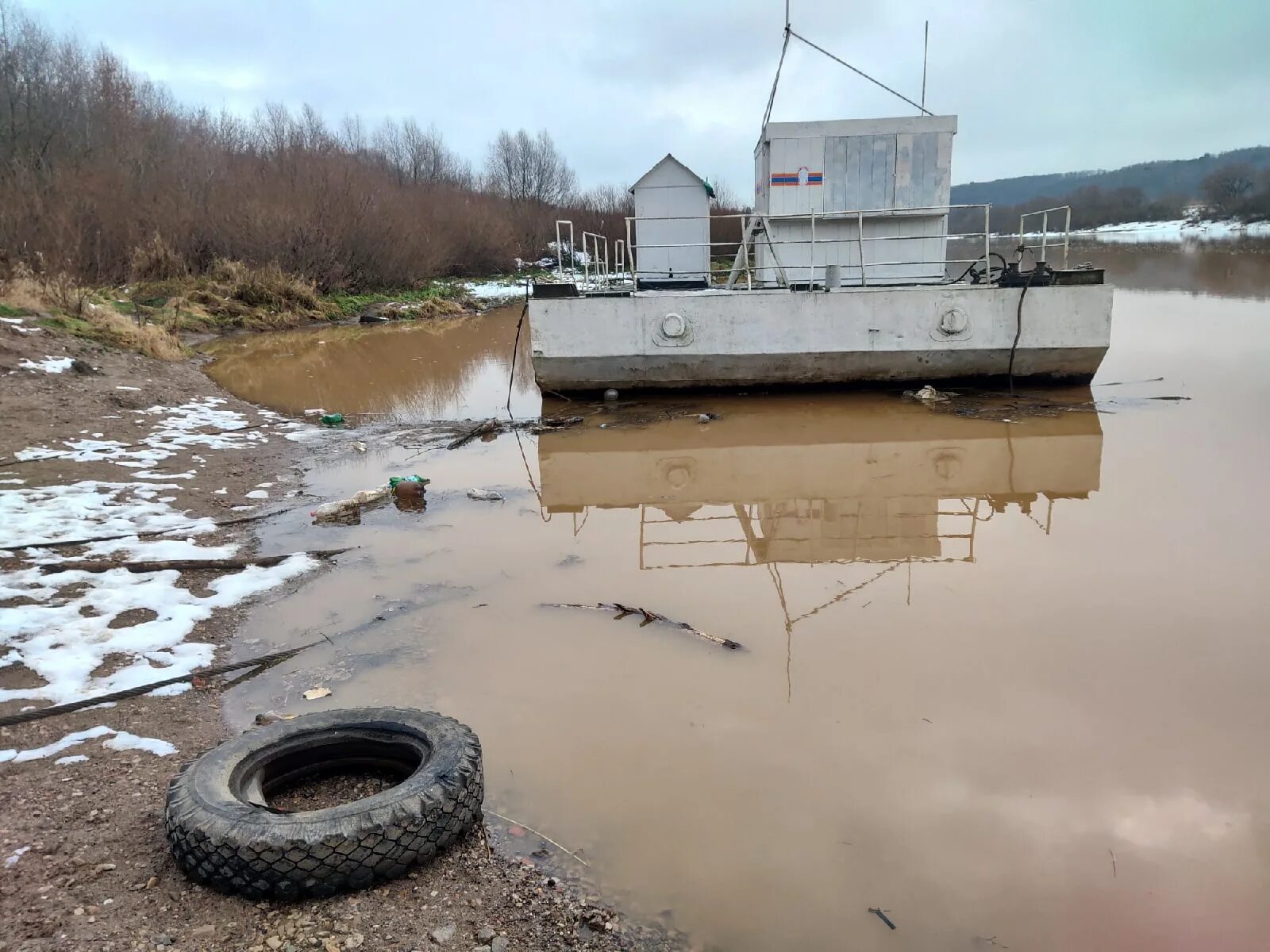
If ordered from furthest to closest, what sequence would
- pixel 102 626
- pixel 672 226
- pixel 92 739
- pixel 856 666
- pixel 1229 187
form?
1. pixel 1229 187
2. pixel 672 226
3. pixel 102 626
4. pixel 856 666
5. pixel 92 739

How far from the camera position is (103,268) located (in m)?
20.4

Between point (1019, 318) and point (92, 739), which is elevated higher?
point (1019, 318)

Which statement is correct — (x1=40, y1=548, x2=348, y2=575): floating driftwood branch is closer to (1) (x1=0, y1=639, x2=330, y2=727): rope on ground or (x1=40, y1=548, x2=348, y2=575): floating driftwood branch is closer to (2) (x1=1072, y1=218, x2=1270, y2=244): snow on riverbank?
(1) (x1=0, y1=639, x2=330, y2=727): rope on ground

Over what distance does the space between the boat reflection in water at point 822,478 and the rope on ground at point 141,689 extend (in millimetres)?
2309

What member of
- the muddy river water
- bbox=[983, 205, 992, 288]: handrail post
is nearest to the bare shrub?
the muddy river water

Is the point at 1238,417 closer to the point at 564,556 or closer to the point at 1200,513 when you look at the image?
the point at 1200,513

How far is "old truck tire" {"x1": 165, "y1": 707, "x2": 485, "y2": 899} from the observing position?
2393 millimetres

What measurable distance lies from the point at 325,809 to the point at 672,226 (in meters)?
12.0

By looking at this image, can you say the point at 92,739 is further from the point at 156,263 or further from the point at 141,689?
the point at 156,263

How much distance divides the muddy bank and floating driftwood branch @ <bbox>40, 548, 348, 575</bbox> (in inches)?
3.8

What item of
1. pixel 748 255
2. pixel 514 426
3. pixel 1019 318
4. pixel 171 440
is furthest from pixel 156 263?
pixel 1019 318

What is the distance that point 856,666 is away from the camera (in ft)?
13.4

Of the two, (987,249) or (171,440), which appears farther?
(987,249)

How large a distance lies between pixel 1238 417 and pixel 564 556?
7.91 meters
